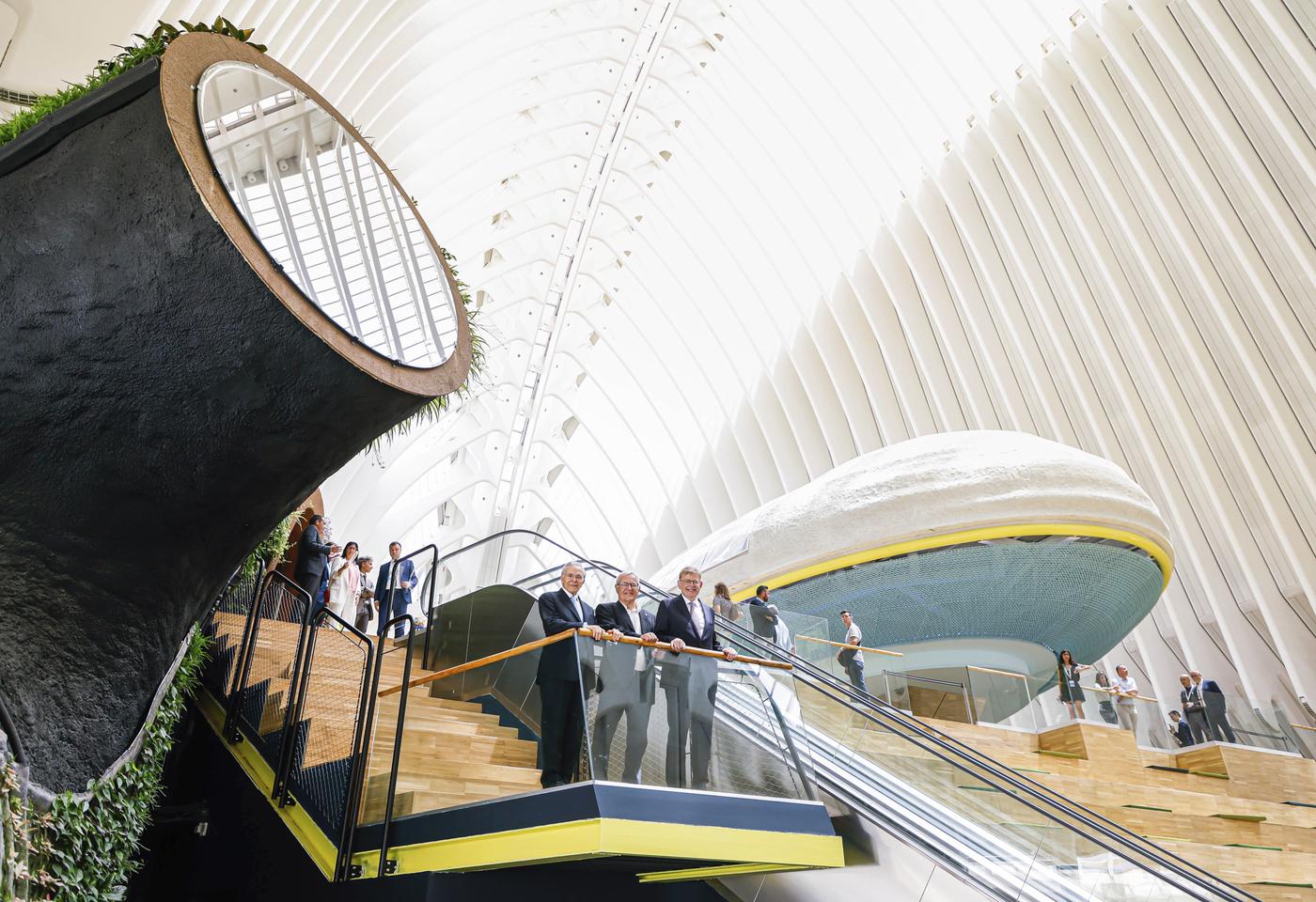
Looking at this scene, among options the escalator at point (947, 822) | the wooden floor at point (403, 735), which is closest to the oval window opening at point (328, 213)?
the wooden floor at point (403, 735)

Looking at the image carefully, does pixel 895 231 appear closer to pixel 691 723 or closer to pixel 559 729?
pixel 691 723

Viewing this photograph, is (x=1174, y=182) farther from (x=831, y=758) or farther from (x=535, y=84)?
(x=831, y=758)

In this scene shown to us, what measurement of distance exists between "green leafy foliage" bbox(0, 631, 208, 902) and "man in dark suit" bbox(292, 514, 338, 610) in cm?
370

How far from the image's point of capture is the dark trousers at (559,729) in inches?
185

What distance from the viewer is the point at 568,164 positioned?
94.3 feet

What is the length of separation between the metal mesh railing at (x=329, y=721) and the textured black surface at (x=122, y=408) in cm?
136

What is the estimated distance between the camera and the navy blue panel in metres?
4.47

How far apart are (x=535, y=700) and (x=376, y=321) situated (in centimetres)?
211

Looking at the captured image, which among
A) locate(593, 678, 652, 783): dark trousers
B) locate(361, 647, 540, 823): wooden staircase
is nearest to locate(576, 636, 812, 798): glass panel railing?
locate(593, 678, 652, 783): dark trousers

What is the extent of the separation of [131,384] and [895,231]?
22094mm

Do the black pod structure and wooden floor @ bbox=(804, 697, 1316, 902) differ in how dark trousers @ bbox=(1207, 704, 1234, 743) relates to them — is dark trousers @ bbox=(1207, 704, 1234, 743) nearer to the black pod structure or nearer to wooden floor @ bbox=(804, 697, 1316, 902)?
wooden floor @ bbox=(804, 697, 1316, 902)

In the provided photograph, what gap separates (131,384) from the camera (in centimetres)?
386

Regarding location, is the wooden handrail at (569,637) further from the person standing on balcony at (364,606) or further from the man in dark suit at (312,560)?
the person standing on balcony at (364,606)

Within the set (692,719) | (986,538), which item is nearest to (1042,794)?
(692,719)
